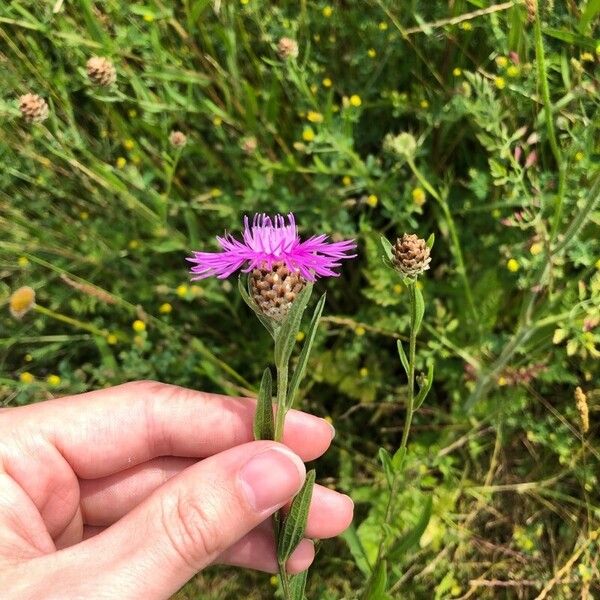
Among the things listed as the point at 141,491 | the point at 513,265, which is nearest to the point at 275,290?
the point at 141,491

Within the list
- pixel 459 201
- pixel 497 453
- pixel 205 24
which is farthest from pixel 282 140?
pixel 497 453

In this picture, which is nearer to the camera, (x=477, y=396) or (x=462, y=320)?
(x=477, y=396)

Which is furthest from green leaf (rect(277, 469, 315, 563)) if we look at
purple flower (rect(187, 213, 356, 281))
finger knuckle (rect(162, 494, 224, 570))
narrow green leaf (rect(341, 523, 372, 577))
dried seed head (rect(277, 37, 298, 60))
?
dried seed head (rect(277, 37, 298, 60))

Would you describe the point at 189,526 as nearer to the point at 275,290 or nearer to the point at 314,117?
the point at 275,290

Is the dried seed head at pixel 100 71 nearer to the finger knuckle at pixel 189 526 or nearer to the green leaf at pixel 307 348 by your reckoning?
the green leaf at pixel 307 348

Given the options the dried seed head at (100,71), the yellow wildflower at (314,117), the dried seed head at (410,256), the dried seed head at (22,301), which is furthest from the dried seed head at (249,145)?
the dried seed head at (410,256)

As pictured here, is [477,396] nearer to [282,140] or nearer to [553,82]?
[553,82]

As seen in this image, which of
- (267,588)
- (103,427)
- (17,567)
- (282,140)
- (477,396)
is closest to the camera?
(17,567)
